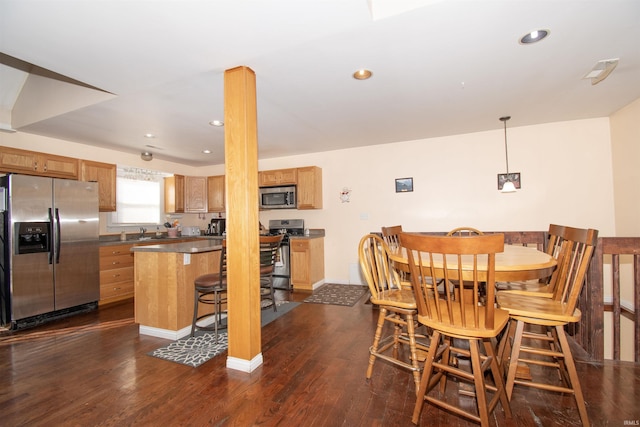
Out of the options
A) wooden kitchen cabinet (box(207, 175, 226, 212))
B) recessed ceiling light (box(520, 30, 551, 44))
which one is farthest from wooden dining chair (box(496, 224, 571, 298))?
wooden kitchen cabinet (box(207, 175, 226, 212))

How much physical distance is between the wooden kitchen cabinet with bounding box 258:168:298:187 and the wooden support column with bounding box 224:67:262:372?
9.37 feet

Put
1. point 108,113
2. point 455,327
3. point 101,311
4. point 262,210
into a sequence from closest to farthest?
point 455,327, point 108,113, point 101,311, point 262,210

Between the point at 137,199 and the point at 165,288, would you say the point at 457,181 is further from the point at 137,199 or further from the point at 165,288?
the point at 137,199

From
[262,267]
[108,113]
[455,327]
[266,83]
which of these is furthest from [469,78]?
[108,113]

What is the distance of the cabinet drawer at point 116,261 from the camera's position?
4.02m

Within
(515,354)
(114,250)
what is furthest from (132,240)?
(515,354)

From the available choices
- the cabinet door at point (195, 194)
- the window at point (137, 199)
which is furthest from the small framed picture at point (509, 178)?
the window at point (137, 199)

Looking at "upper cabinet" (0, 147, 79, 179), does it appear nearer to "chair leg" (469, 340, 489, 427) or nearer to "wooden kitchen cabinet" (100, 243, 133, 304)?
"wooden kitchen cabinet" (100, 243, 133, 304)

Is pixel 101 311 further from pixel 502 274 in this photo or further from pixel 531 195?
pixel 531 195

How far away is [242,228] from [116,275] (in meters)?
3.22

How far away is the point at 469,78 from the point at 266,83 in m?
1.88

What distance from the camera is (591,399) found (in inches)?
69.2

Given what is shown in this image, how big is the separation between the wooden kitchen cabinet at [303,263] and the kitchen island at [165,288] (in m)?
1.97

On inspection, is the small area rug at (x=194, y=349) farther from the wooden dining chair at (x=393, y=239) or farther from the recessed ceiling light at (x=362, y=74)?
the recessed ceiling light at (x=362, y=74)
